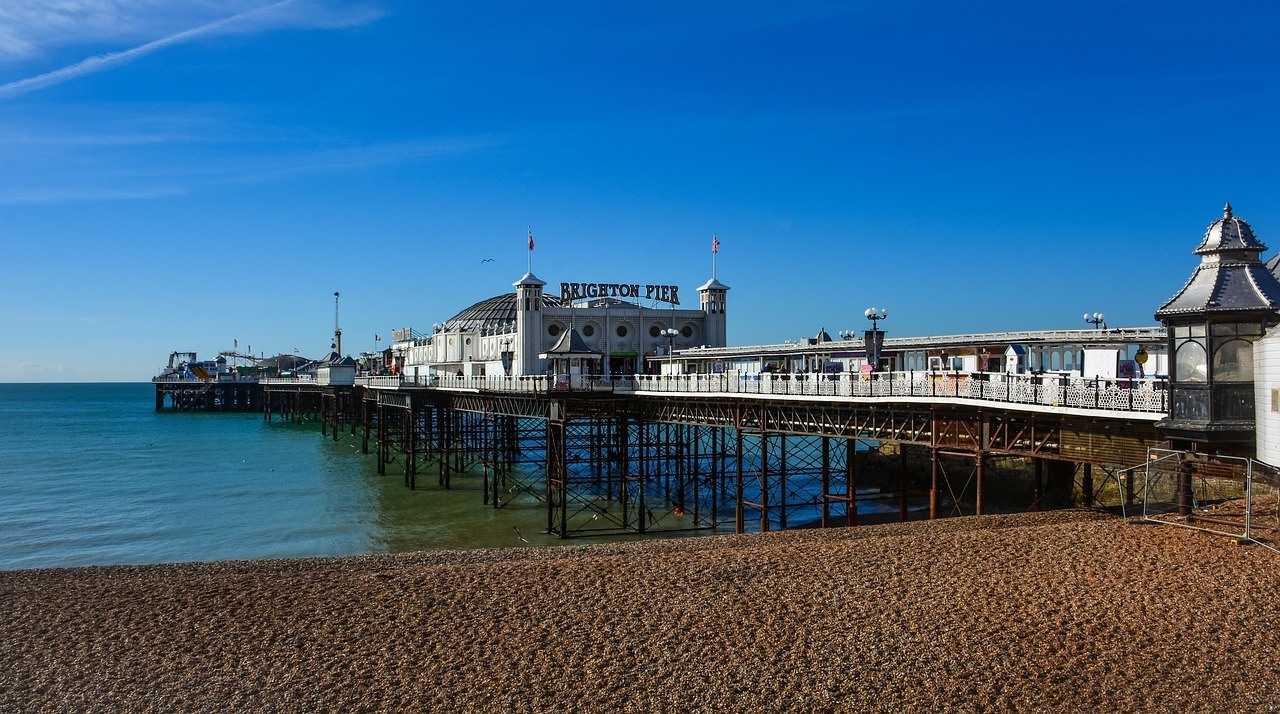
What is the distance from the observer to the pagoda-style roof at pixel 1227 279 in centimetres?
1592

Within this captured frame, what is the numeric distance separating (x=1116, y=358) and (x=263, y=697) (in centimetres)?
2203

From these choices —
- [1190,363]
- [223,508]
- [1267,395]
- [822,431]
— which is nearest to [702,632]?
[1267,395]

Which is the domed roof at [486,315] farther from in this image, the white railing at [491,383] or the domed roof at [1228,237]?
the domed roof at [1228,237]

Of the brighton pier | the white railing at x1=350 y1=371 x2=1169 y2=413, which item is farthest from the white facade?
the white railing at x1=350 y1=371 x2=1169 y2=413

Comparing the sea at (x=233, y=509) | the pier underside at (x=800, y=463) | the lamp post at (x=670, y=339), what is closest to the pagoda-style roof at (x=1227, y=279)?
the pier underside at (x=800, y=463)

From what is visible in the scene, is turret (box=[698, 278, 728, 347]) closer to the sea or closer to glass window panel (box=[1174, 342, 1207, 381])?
the sea

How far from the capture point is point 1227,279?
16312 millimetres

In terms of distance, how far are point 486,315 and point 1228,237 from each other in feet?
191

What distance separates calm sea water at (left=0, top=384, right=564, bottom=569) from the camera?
3080 cm

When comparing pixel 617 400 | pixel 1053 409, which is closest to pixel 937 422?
pixel 1053 409

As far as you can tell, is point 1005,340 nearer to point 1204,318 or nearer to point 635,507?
point 1204,318

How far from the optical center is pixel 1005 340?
25.6 metres

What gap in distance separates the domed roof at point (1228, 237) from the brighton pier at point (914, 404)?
36mm

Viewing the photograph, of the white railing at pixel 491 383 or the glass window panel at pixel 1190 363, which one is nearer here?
the glass window panel at pixel 1190 363
